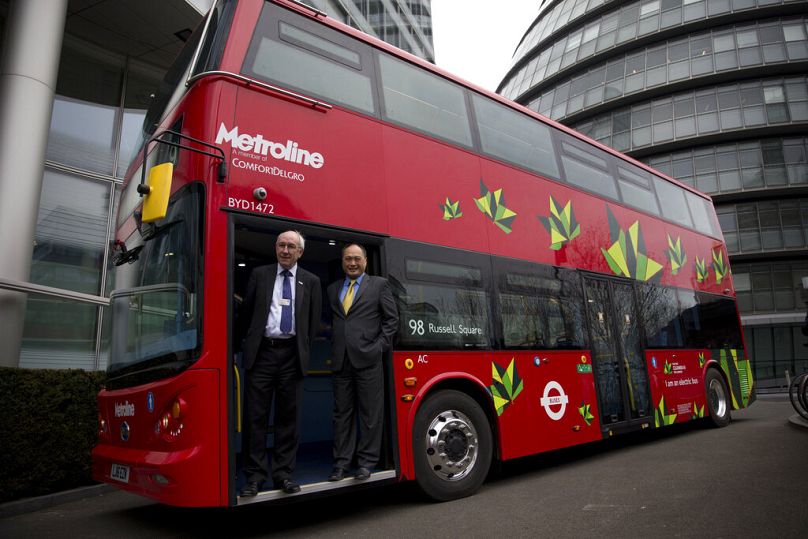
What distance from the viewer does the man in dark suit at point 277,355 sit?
4273mm

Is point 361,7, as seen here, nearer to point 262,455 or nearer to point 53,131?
point 53,131

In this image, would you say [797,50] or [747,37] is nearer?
[797,50]

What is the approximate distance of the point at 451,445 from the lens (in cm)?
531

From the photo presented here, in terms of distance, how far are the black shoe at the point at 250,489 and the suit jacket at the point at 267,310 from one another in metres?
0.82

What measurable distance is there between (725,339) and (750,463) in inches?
206

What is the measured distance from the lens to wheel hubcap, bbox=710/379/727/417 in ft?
33.0

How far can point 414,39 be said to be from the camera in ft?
126

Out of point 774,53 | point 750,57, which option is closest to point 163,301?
point 750,57

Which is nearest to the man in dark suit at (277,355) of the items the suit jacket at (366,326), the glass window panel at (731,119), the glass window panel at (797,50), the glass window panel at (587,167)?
the suit jacket at (366,326)

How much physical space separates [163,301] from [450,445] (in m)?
2.74

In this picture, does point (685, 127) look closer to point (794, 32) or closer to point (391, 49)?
point (794, 32)

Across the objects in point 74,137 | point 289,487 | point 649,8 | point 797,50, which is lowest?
point 289,487

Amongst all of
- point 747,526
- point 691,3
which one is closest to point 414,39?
point 691,3

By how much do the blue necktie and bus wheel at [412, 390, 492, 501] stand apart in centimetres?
141
